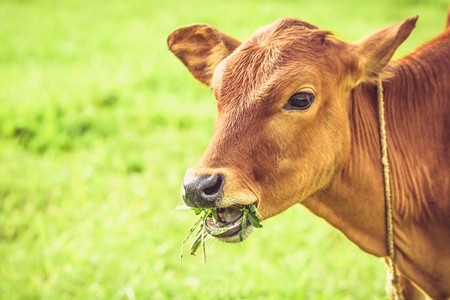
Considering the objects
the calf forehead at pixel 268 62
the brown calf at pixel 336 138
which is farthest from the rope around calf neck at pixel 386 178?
the calf forehead at pixel 268 62

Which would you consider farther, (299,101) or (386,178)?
(386,178)

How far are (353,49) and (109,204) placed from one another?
11.1ft

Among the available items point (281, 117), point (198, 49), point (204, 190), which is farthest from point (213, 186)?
point (198, 49)

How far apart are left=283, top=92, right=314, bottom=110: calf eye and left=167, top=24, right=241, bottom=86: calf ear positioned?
2.60 ft

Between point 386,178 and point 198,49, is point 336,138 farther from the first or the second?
point 198,49

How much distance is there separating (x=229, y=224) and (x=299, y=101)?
24.5 inches

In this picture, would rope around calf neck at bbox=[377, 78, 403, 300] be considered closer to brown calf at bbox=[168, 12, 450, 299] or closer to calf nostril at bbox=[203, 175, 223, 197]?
brown calf at bbox=[168, 12, 450, 299]

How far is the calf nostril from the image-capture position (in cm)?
220

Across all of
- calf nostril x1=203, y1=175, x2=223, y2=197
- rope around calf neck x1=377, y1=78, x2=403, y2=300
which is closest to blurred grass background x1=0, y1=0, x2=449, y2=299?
calf nostril x1=203, y1=175, x2=223, y2=197

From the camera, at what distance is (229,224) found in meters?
2.35

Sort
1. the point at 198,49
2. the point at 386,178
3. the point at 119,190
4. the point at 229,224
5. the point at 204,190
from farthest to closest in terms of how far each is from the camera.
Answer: the point at 119,190
the point at 198,49
the point at 386,178
the point at 229,224
the point at 204,190

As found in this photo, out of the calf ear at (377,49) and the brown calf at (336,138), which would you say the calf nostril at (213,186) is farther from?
the calf ear at (377,49)

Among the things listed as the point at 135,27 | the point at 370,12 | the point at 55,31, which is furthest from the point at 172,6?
the point at 370,12

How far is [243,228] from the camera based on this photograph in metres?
2.32
